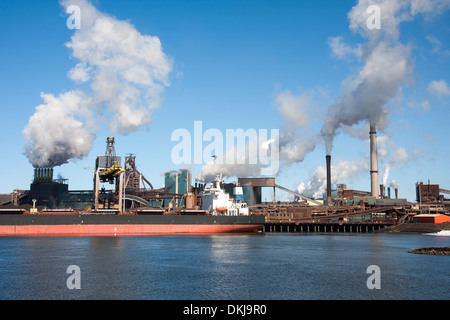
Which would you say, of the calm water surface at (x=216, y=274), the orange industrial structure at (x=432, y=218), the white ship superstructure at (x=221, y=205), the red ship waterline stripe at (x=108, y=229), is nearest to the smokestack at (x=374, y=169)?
the orange industrial structure at (x=432, y=218)

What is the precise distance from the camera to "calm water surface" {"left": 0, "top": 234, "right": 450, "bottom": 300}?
21.9m

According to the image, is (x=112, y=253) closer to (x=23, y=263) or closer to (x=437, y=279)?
(x=23, y=263)

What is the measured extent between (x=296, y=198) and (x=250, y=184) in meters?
27.7

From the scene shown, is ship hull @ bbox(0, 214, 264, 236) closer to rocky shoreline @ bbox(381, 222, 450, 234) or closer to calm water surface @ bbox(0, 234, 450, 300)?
calm water surface @ bbox(0, 234, 450, 300)

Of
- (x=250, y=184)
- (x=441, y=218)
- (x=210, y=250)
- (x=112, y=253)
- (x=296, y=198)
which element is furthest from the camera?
(x=296, y=198)

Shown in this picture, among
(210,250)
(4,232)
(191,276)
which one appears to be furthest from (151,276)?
(4,232)

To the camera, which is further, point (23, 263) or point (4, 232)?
point (4, 232)

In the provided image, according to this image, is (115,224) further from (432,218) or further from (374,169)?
(374,169)

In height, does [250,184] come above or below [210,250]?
above

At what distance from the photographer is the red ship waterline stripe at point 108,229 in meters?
57.1

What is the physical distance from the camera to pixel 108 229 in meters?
A: 59.3

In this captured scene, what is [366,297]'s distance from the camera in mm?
21281

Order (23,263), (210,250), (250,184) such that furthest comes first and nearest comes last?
1. (250,184)
2. (210,250)
3. (23,263)

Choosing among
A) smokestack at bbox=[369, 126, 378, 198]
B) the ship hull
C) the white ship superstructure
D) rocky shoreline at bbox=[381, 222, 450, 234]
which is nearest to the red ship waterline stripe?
the ship hull
